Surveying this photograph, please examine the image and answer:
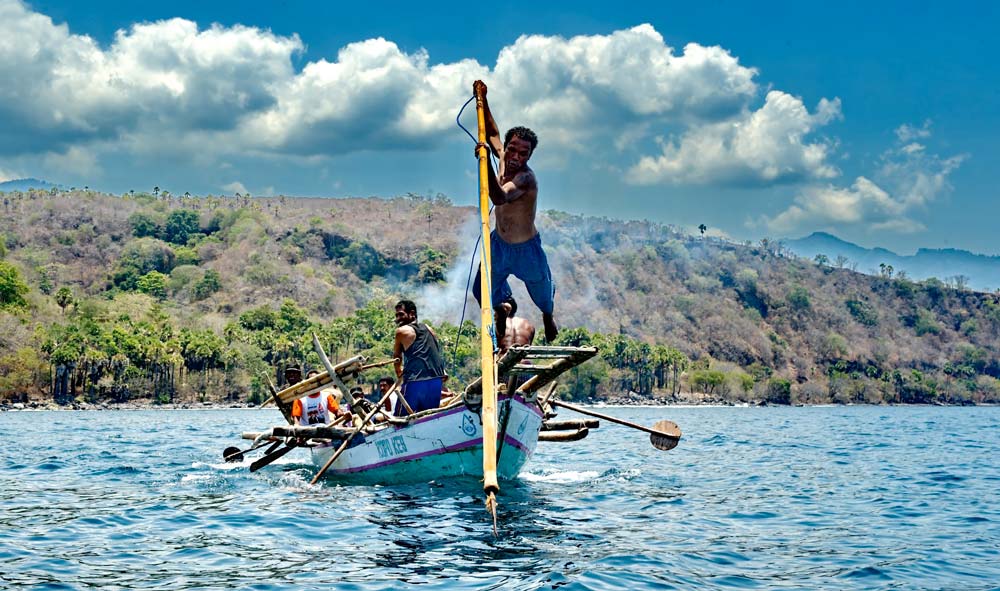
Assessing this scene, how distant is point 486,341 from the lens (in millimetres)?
10703

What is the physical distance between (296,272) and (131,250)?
31.9 m

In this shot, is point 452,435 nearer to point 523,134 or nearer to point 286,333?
point 523,134

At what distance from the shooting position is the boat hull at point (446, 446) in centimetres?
1466

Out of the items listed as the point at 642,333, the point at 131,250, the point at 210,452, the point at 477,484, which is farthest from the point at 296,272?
the point at 477,484

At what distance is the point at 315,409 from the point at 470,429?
5.64 meters

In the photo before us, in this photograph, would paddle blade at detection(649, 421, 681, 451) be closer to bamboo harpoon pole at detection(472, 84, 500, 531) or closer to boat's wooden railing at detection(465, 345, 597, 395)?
boat's wooden railing at detection(465, 345, 597, 395)

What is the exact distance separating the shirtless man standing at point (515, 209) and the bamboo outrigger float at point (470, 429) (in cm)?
69

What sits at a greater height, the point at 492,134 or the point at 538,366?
the point at 492,134

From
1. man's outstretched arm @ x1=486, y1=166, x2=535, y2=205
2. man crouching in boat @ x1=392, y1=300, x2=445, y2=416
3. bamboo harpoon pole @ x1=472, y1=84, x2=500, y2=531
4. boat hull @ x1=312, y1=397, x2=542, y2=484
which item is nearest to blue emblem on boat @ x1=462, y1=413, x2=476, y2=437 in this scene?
boat hull @ x1=312, y1=397, x2=542, y2=484

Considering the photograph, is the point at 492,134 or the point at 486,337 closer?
the point at 486,337

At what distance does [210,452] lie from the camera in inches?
1081

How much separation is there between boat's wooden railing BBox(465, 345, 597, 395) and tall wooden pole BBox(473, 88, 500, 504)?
1155 millimetres

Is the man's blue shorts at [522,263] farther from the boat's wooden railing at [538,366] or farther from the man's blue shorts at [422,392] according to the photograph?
the man's blue shorts at [422,392]

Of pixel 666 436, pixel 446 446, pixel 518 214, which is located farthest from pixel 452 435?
pixel 518 214
